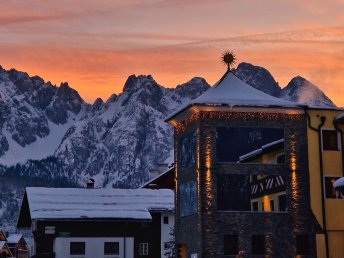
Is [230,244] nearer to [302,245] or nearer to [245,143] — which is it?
[302,245]

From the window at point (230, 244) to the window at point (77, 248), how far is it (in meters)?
26.5

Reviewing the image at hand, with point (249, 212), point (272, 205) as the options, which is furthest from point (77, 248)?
point (249, 212)

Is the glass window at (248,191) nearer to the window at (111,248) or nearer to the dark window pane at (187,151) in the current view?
the dark window pane at (187,151)

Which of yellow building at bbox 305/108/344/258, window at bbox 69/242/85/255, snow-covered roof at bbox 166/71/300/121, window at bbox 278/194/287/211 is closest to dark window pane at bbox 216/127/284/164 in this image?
snow-covered roof at bbox 166/71/300/121

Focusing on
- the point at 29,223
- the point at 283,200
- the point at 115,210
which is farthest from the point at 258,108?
the point at 29,223

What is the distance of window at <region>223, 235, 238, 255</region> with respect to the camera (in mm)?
48531

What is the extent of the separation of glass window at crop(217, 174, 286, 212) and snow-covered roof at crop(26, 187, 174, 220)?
83.3 feet

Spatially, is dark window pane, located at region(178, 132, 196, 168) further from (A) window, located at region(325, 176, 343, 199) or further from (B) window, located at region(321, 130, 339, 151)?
(A) window, located at region(325, 176, 343, 199)

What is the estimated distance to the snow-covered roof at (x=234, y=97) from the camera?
49.4 metres

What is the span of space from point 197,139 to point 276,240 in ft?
26.6

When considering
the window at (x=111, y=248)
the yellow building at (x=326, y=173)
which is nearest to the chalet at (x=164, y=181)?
the window at (x=111, y=248)

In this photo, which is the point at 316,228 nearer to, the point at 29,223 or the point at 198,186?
the point at 198,186

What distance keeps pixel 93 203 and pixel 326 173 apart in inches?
1260

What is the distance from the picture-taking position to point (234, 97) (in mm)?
50406
